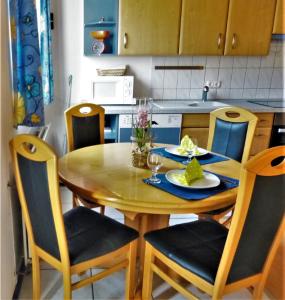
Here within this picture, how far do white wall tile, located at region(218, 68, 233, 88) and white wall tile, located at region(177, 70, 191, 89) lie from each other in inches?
14.6

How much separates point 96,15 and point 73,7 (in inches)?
11.1

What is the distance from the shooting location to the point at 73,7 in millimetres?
3203

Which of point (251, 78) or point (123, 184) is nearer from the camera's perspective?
point (123, 184)

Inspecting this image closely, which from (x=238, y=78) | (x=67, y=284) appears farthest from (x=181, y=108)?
(x=67, y=284)

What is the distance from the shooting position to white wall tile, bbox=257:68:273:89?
375 centimetres

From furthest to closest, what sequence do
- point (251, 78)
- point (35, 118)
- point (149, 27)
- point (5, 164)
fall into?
point (251, 78) → point (149, 27) → point (35, 118) → point (5, 164)

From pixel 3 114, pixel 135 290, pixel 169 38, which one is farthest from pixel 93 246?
pixel 169 38

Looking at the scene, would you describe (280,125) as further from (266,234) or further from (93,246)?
(93,246)

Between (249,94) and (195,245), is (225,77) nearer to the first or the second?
(249,94)

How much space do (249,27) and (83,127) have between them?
2065 millimetres

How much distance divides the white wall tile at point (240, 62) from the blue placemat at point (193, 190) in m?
2.38

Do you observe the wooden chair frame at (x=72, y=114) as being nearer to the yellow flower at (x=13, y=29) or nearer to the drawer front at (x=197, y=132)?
the yellow flower at (x=13, y=29)

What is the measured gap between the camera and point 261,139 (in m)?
3.33

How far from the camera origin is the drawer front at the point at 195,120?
10.4 feet
